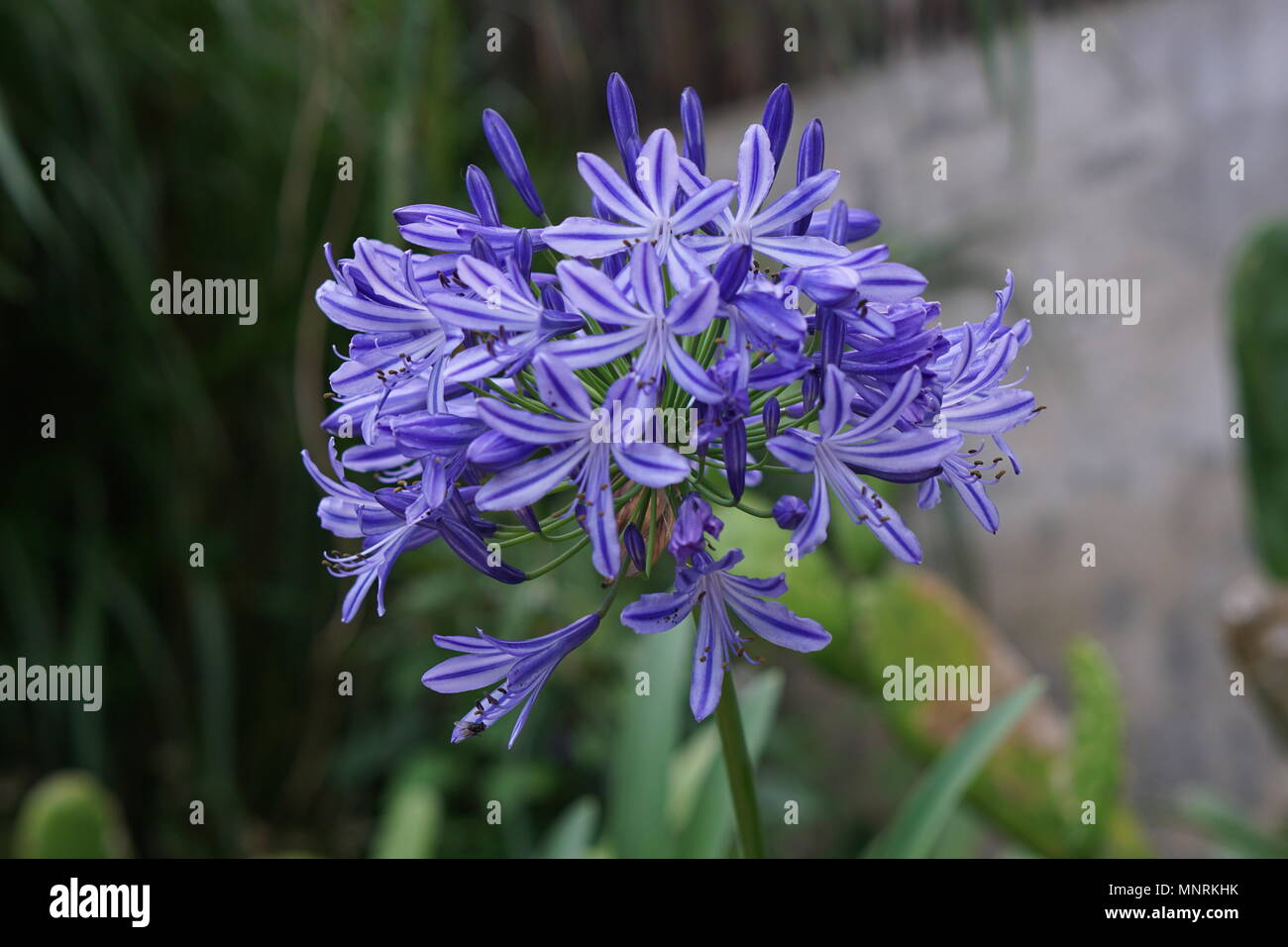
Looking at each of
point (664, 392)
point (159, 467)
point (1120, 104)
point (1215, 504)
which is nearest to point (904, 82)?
point (1120, 104)

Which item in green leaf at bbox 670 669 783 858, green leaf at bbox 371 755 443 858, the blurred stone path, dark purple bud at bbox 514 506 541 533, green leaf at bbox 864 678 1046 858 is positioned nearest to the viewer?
dark purple bud at bbox 514 506 541 533

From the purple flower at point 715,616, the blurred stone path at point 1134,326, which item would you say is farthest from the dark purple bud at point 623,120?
the blurred stone path at point 1134,326

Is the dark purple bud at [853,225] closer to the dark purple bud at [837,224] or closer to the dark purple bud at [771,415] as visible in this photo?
the dark purple bud at [837,224]

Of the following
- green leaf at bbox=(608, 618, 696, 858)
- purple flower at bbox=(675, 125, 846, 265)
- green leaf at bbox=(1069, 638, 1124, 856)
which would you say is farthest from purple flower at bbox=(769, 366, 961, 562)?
green leaf at bbox=(1069, 638, 1124, 856)

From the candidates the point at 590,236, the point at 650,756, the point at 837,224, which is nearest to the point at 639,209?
the point at 590,236

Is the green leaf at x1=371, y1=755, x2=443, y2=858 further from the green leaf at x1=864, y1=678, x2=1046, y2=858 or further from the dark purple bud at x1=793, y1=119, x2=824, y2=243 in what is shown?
the dark purple bud at x1=793, y1=119, x2=824, y2=243
